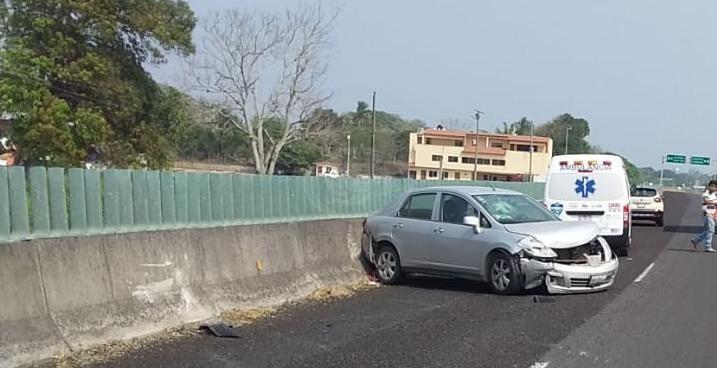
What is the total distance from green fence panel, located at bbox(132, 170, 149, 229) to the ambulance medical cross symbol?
39.2 feet

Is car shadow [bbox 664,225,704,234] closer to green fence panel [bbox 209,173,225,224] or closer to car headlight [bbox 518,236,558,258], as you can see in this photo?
car headlight [bbox 518,236,558,258]

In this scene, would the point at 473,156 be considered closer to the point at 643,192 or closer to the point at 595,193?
the point at 643,192

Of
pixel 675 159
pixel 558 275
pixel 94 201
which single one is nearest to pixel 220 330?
pixel 94 201

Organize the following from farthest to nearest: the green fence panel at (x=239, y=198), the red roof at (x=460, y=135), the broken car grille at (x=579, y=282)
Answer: the red roof at (x=460, y=135)
the broken car grille at (x=579, y=282)
the green fence panel at (x=239, y=198)

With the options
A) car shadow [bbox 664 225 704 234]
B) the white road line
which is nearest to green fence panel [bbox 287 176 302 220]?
the white road line

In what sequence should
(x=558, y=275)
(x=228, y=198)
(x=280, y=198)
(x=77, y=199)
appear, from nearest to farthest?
1. (x=77, y=199)
2. (x=228, y=198)
3. (x=558, y=275)
4. (x=280, y=198)

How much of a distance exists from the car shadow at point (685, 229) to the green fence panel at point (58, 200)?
2535cm

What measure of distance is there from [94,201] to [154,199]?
1.11 meters

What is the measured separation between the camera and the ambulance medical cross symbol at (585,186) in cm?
1903

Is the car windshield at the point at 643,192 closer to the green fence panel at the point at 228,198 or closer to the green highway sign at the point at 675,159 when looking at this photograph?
the green fence panel at the point at 228,198

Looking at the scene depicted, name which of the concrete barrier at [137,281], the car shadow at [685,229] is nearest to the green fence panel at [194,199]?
the concrete barrier at [137,281]

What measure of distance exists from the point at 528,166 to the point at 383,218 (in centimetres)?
7826

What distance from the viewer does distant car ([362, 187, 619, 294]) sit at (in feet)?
39.6

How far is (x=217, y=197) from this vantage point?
11172 millimetres
